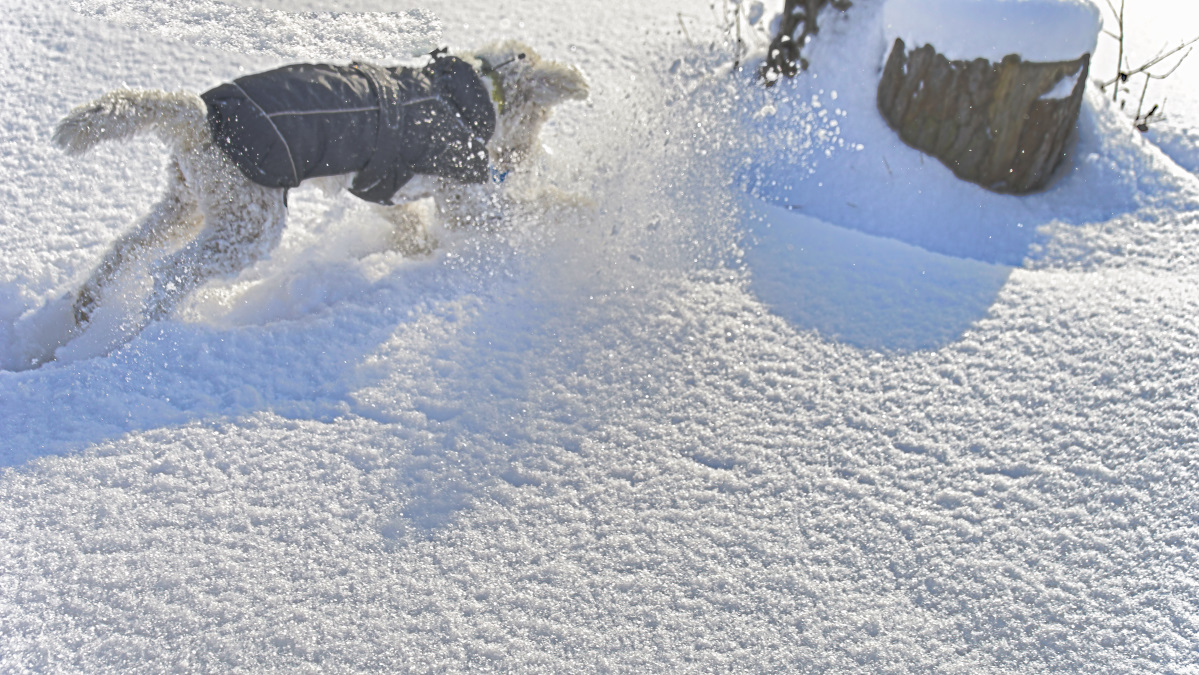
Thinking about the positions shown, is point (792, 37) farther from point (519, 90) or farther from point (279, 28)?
point (279, 28)

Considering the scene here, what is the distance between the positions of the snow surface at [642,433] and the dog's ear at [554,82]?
1.01 ft

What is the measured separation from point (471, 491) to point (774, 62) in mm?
2835

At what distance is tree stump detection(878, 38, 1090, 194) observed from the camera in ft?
8.98

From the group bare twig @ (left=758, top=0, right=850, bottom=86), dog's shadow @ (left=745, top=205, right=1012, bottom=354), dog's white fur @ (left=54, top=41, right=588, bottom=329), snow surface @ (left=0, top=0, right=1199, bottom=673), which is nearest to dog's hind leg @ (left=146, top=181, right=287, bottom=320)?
dog's white fur @ (left=54, top=41, right=588, bottom=329)

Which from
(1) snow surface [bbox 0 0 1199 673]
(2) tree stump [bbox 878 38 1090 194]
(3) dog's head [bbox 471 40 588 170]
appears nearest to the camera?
(1) snow surface [bbox 0 0 1199 673]

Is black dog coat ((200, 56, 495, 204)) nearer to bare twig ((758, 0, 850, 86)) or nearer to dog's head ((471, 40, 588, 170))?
dog's head ((471, 40, 588, 170))

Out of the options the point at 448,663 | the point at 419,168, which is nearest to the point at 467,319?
the point at 419,168

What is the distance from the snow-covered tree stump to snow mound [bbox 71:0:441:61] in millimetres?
2970

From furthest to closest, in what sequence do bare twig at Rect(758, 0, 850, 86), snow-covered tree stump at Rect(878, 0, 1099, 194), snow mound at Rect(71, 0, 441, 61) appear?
snow mound at Rect(71, 0, 441, 61)
bare twig at Rect(758, 0, 850, 86)
snow-covered tree stump at Rect(878, 0, 1099, 194)

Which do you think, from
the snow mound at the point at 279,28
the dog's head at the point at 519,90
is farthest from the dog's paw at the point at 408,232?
the snow mound at the point at 279,28

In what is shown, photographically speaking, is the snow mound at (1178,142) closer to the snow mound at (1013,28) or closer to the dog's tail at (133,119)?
the snow mound at (1013,28)

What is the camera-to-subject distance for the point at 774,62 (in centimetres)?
349

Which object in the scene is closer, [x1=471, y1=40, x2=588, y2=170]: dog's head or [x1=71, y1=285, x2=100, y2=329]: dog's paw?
[x1=71, y1=285, x2=100, y2=329]: dog's paw

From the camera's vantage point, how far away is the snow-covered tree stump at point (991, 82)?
2.62 metres
